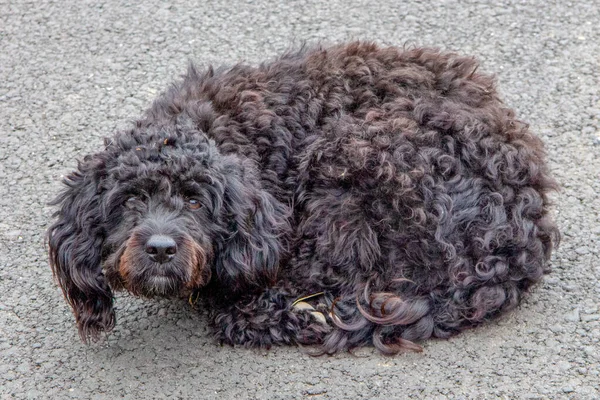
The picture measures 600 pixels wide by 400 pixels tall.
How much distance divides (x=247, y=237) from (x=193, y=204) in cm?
33

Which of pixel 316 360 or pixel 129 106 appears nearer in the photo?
pixel 316 360

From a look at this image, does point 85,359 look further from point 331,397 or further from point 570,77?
point 570,77

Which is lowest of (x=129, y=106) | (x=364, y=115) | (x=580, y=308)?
(x=580, y=308)

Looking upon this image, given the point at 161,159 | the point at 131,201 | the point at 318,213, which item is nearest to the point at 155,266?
the point at 131,201

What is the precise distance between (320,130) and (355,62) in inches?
18.5

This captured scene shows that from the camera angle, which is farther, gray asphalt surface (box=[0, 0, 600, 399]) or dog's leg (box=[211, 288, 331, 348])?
dog's leg (box=[211, 288, 331, 348])

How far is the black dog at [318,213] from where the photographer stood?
161 inches

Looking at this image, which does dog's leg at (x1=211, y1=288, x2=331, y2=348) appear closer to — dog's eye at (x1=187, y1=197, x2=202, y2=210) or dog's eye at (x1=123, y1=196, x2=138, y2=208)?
dog's eye at (x1=187, y1=197, x2=202, y2=210)

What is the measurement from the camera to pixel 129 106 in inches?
237

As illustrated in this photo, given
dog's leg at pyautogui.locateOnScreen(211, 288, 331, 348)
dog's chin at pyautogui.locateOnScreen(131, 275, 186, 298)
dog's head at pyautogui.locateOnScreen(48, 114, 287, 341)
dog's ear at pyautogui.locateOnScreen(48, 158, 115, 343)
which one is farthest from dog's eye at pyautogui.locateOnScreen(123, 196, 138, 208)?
dog's leg at pyautogui.locateOnScreen(211, 288, 331, 348)

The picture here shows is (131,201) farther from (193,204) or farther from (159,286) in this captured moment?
(159,286)

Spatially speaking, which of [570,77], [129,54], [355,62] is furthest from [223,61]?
[570,77]

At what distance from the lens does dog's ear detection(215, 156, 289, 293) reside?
4207 mm

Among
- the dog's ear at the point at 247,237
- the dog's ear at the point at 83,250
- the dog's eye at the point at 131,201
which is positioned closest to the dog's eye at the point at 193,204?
the dog's ear at the point at 247,237
